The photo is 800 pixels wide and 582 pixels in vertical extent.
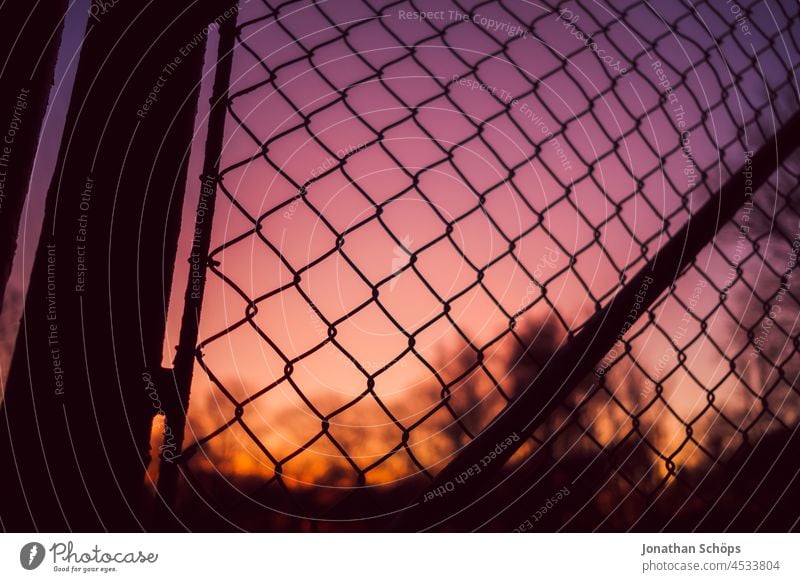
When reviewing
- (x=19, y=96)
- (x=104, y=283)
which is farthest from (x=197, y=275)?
(x=19, y=96)

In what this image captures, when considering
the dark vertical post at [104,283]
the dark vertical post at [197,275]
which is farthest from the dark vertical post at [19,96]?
the dark vertical post at [197,275]

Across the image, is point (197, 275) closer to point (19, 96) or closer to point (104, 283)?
point (104, 283)

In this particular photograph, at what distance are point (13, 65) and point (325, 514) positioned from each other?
65cm

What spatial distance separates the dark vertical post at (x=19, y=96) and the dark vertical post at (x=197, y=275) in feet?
0.56

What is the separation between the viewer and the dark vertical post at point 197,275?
620 millimetres

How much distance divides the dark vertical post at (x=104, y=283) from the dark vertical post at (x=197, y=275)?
0.02 meters

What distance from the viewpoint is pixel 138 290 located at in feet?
2.00

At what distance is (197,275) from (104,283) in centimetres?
10

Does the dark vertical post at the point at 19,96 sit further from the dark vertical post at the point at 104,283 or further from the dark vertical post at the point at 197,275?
the dark vertical post at the point at 197,275

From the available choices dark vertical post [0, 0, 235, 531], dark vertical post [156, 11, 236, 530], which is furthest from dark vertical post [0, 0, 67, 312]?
dark vertical post [156, 11, 236, 530]

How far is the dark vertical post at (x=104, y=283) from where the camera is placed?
574 millimetres

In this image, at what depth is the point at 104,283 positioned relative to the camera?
1.96 ft
